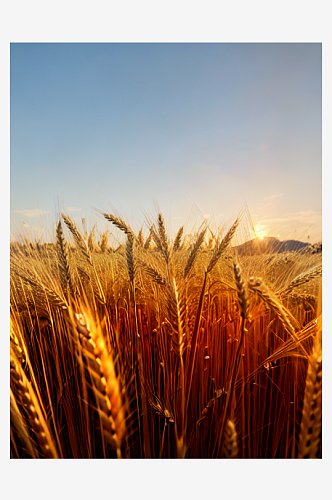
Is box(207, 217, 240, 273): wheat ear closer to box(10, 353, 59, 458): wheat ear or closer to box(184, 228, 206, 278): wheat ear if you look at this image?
box(184, 228, 206, 278): wheat ear

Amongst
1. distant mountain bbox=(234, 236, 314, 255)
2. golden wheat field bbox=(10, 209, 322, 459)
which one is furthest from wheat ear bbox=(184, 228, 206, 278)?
distant mountain bbox=(234, 236, 314, 255)

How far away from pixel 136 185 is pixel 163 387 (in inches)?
36.1

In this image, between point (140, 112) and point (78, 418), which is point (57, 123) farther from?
point (78, 418)

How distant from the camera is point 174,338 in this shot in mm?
814

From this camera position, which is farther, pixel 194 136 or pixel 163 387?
pixel 194 136

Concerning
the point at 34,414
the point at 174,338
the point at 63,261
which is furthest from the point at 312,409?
the point at 63,261

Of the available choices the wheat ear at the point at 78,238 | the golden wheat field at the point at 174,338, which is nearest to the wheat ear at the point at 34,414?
the golden wheat field at the point at 174,338

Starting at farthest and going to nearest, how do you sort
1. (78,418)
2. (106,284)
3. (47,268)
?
(106,284) < (47,268) < (78,418)

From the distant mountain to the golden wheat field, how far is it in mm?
14

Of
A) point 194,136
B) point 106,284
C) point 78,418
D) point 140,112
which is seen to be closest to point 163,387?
point 78,418

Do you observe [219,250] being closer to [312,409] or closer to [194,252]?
[194,252]

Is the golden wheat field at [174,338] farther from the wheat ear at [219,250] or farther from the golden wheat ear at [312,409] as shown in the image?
the golden wheat ear at [312,409]
